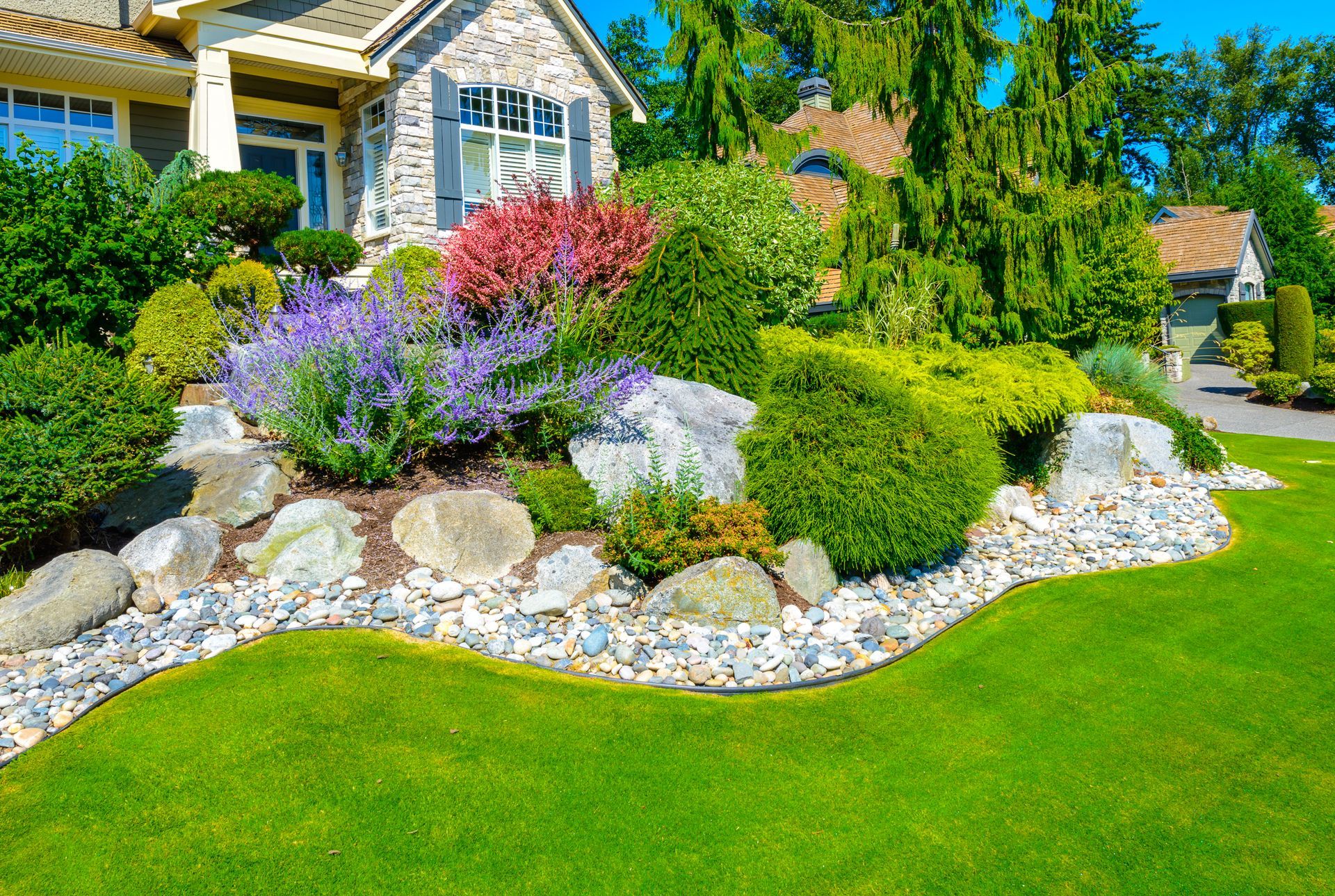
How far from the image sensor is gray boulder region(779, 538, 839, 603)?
570 centimetres

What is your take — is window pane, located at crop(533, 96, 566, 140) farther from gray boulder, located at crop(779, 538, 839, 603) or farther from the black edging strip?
the black edging strip

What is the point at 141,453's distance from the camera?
5.32 meters

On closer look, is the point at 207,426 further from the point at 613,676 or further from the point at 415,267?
the point at 613,676

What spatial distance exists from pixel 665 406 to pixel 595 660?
2336 millimetres

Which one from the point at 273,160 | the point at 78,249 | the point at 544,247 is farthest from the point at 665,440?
the point at 273,160

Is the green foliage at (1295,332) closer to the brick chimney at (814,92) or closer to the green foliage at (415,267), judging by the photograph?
the brick chimney at (814,92)

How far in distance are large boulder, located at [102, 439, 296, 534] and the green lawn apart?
1.59m

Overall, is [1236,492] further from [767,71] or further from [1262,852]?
[767,71]

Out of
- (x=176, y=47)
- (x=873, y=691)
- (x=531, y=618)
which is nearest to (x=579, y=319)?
(x=531, y=618)

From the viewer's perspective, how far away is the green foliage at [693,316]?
23.9 ft

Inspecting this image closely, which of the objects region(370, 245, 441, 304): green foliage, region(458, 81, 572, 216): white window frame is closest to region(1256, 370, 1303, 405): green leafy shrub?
region(458, 81, 572, 216): white window frame

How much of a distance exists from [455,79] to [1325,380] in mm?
16734

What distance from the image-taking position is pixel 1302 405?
18.1 metres

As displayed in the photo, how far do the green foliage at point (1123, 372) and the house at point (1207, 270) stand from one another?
18.7 metres
